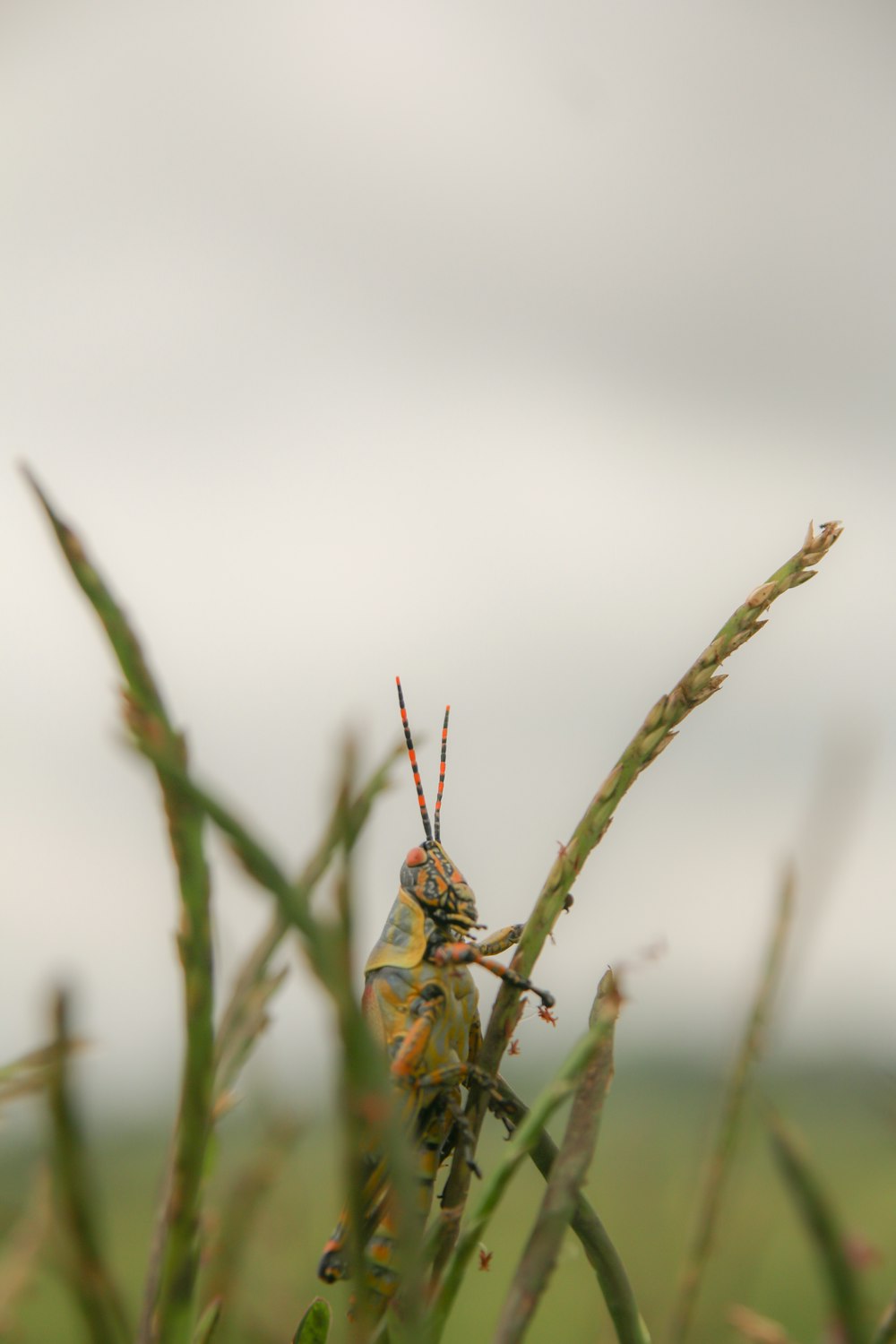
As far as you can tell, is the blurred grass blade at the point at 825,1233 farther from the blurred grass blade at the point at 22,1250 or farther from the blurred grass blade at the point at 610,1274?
the blurred grass blade at the point at 22,1250

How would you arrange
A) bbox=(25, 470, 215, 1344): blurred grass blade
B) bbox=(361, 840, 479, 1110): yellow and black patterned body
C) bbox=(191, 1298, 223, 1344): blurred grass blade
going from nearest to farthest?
1. bbox=(25, 470, 215, 1344): blurred grass blade
2. bbox=(191, 1298, 223, 1344): blurred grass blade
3. bbox=(361, 840, 479, 1110): yellow and black patterned body

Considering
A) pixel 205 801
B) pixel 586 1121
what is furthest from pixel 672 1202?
pixel 205 801

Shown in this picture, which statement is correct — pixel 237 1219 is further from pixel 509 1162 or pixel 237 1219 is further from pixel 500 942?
pixel 500 942

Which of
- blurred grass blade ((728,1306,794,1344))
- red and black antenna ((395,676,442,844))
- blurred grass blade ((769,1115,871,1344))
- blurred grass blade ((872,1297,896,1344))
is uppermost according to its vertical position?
red and black antenna ((395,676,442,844))

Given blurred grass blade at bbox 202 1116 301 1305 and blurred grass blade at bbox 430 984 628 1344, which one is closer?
blurred grass blade at bbox 430 984 628 1344

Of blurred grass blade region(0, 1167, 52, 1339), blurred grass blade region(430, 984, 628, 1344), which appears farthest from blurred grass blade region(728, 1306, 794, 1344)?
blurred grass blade region(0, 1167, 52, 1339)

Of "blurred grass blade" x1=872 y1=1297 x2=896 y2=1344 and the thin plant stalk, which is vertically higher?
"blurred grass blade" x1=872 y1=1297 x2=896 y2=1344

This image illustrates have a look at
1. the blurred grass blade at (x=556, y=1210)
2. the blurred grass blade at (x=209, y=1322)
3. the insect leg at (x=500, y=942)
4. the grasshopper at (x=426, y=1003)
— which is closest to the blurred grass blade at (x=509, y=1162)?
the blurred grass blade at (x=556, y=1210)

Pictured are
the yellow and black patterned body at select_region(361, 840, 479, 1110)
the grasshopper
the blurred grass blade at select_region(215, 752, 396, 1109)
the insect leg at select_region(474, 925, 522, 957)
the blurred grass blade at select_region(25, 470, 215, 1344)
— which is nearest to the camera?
the blurred grass blade at select_region(25, 470, 215, 1344)

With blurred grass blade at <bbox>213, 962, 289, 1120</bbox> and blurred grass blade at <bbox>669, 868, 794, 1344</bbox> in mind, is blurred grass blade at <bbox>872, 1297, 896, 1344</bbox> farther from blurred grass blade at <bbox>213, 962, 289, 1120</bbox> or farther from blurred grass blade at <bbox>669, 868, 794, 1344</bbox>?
blurred grass blade at <bbox>213, 962, 289, 1120</bbox>
